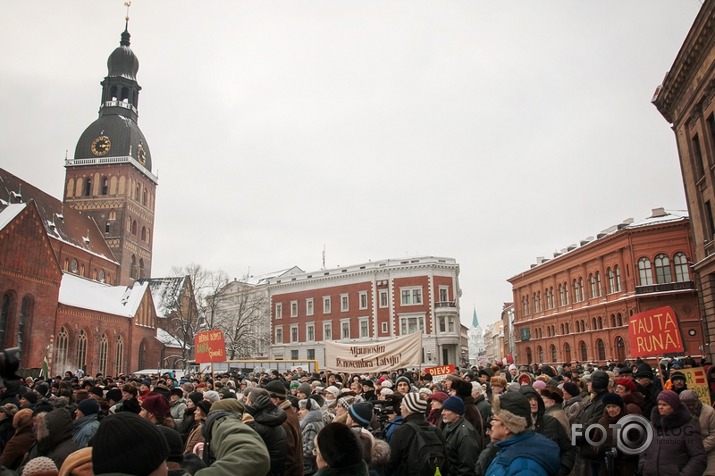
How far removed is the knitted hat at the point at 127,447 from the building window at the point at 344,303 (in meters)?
57.9

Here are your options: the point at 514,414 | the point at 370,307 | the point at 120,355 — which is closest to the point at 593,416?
the point at 514,414

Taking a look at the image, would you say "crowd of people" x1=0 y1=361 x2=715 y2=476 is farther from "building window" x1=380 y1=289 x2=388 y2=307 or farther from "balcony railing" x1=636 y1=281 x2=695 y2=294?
"building window" x1=380 y1=289 x2=388 y2=307

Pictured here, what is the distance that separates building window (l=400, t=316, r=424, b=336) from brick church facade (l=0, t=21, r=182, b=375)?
2606 cm

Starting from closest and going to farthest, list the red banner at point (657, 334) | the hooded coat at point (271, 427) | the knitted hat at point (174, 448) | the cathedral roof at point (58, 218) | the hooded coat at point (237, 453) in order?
the hooded coat at point (237, 453) < the knitted hat at point (174, 448) < the hooded coat at point (271, 427) < the red banner at point (657, 334) < the cathedral roof at point (58, 218)

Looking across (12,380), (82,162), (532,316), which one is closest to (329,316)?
(532,316)

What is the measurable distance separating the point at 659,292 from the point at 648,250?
404cm

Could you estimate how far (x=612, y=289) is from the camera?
48531mm

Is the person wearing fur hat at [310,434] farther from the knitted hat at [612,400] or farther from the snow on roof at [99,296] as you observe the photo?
the snow on roof at [99,296]

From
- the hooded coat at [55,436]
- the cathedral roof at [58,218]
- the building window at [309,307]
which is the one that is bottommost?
the hooded coat at [55,436]

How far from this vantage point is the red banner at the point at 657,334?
1138 cm

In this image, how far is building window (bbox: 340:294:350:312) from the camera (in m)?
60.0

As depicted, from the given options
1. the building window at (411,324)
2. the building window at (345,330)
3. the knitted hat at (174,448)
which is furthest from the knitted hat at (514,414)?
the building window at (345,330)

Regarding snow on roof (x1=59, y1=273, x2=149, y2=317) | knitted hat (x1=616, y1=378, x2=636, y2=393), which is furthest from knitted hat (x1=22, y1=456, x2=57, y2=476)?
Answer: snow on roof (x1=59, y1=273, x2=149, y2=317)

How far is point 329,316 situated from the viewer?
61.0 m
